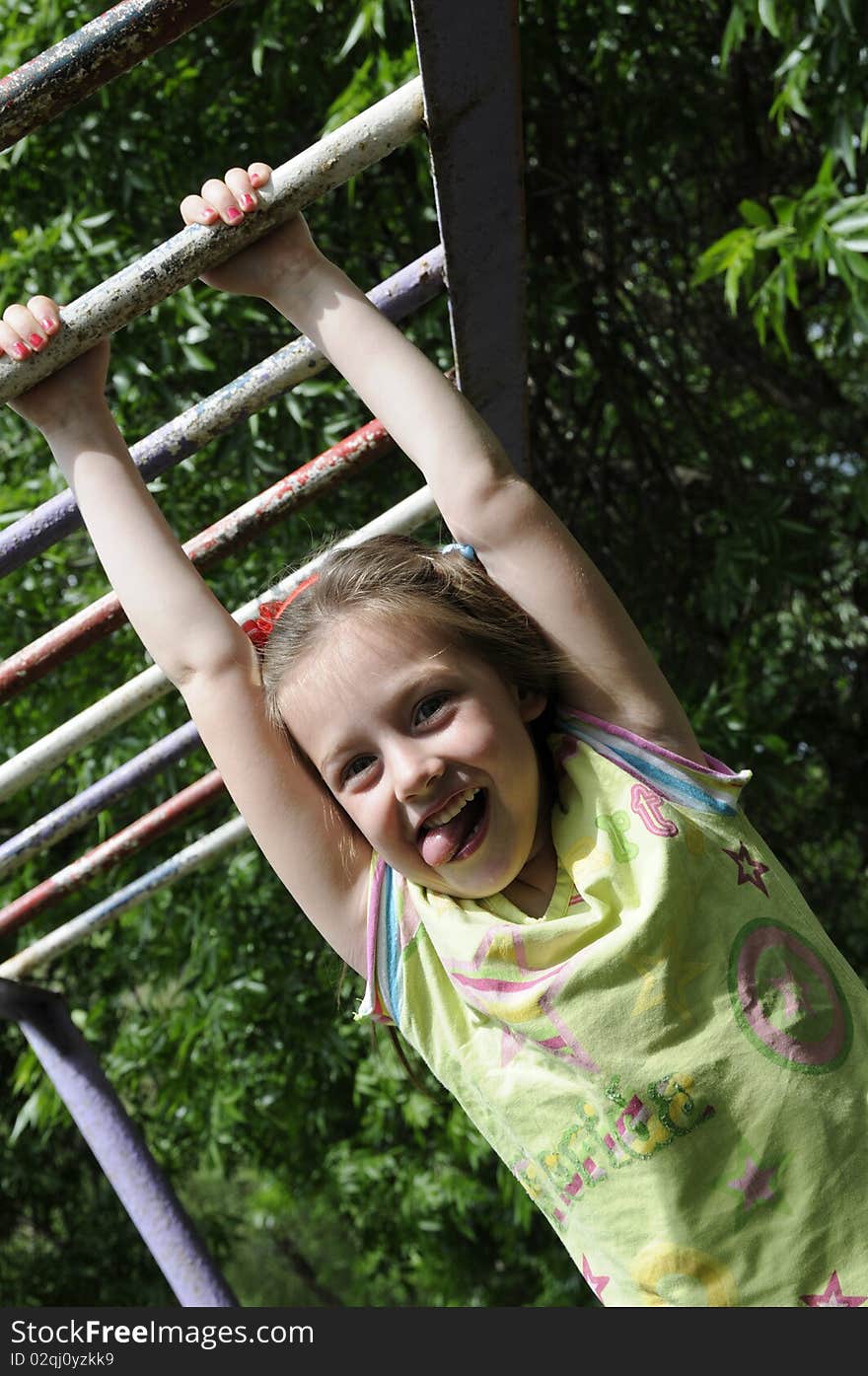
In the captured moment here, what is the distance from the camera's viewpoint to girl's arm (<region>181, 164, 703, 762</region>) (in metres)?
1.17

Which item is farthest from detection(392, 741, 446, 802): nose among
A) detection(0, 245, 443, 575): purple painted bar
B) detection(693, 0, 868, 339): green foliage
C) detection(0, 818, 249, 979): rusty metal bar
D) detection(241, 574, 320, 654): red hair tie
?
detection(693, 0, 868, 339): green foliage

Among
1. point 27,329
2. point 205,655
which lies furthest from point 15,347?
point 205,655

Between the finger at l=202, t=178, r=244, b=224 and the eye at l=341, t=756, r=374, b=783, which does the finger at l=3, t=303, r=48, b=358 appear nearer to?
the finger at l=202, t=178, r=244, b=224

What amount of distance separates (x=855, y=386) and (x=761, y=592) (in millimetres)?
1701

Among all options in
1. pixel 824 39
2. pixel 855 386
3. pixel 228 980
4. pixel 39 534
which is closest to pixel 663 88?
pixel 824 39

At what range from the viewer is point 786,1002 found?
3.84 feet

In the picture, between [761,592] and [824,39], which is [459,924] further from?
[761,592]

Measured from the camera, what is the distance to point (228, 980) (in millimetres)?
3342

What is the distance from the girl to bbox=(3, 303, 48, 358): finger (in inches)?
4.3

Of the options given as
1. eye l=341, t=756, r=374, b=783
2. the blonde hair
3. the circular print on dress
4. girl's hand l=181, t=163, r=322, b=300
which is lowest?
the circular print on dress

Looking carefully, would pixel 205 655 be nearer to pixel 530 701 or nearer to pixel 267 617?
pixel 267 617

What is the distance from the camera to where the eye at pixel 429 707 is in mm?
1167

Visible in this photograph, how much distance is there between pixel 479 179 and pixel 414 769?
46 cm

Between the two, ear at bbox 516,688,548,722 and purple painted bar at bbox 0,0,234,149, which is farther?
ear at bbox 516,688,548,722
